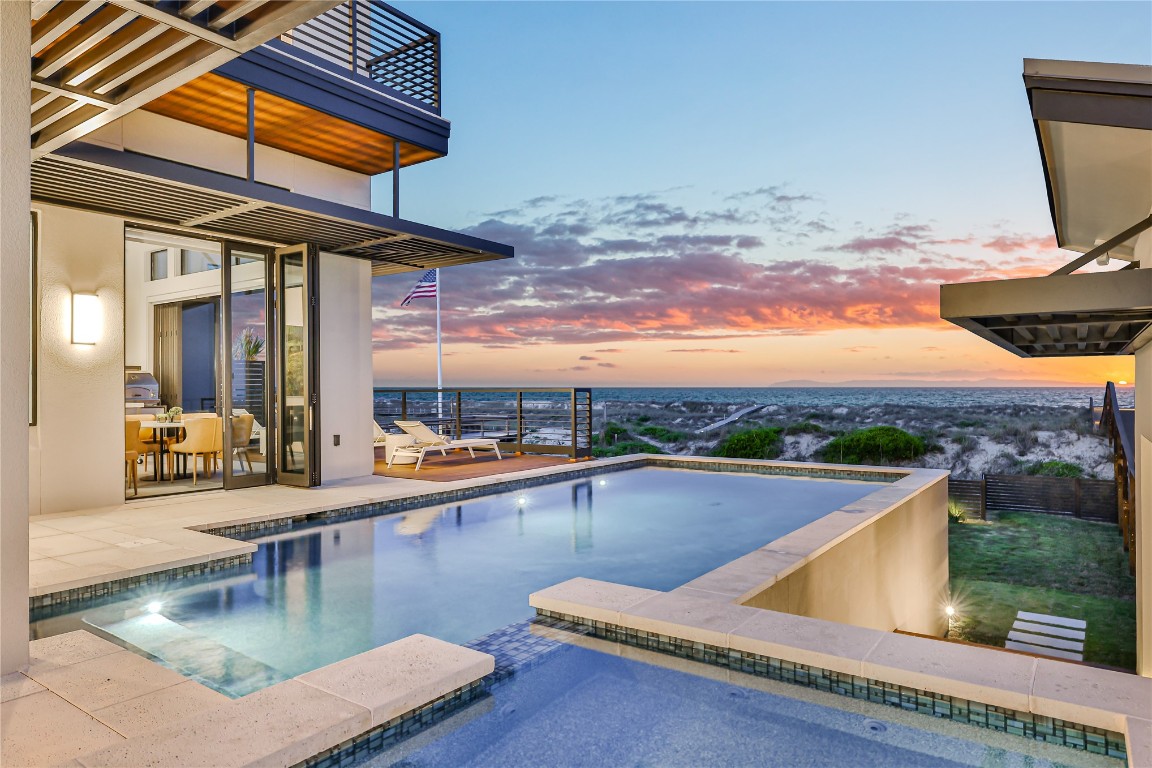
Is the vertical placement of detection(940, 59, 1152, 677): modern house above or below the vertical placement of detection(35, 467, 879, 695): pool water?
above

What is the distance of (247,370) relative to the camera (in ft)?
26.4

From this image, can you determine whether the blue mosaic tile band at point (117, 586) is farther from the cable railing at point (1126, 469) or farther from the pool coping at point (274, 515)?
the cable railing at point (1126, 469)

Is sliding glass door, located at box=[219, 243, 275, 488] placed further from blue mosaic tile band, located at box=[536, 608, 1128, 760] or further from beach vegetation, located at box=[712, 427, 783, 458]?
beach vegetation, located at box=[712, 427, 783, 458]

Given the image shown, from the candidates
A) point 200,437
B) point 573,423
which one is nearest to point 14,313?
point 200,437

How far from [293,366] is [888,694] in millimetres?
7160

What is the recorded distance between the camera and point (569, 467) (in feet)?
32.3

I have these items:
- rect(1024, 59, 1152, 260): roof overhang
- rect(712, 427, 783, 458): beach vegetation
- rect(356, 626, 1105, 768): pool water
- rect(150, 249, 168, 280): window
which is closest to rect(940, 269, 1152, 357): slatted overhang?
rect(1024, 59, 1152, 260): roof overhang

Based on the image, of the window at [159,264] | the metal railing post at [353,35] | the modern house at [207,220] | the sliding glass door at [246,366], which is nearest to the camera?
the modern house at [207,220]

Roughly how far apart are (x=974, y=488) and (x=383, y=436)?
12994 millimetres

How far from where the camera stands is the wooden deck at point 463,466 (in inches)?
356

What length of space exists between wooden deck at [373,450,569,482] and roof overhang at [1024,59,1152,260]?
6541mm

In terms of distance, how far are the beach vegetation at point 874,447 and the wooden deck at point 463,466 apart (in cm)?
1296

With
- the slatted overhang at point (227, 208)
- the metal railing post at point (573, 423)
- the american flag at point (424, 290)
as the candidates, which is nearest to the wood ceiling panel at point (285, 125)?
the slatted overhang at point (227, 208)

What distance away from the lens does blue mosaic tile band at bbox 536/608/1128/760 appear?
2457mm
